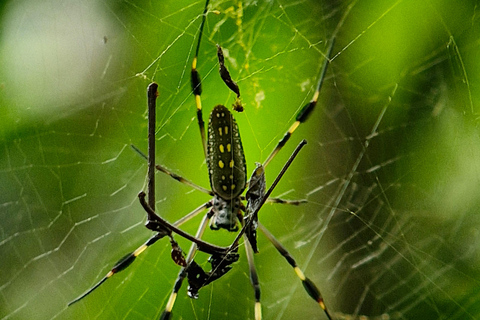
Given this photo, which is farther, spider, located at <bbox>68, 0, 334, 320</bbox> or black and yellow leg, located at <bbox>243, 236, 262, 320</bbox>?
black and yellow leg, located at <bbox>243, 236, 262, 320</bbox>

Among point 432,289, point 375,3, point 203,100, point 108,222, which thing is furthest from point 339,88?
point 108,222

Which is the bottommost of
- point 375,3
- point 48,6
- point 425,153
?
point 425,153

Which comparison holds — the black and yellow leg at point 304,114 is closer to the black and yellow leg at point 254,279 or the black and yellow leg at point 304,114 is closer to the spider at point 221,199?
the spider at point 221,199

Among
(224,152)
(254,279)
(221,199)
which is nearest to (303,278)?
(254,279)

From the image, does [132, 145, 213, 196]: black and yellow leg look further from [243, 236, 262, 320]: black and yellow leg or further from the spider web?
[243, 236, 262, 320]: black and yellow leg

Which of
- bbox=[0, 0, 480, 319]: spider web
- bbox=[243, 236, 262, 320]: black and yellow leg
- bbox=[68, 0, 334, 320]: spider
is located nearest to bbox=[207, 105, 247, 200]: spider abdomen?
bbox=[68, 0, 334, 320]: spider

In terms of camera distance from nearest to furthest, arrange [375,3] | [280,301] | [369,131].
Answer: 1. [375,3]
2. [369,131]
3. [280,301]

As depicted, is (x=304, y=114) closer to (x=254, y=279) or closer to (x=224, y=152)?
(x=224, y=152)

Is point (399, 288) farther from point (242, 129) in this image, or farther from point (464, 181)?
point (242, 129)
